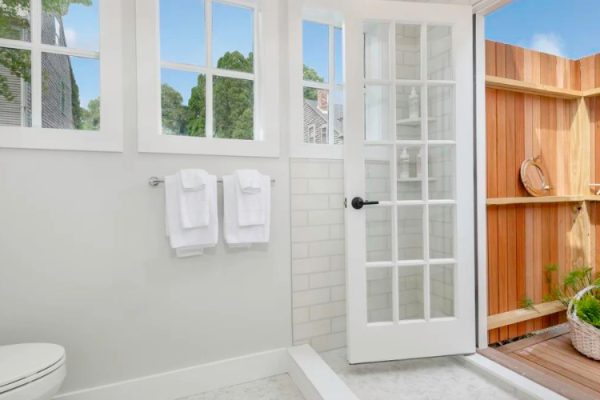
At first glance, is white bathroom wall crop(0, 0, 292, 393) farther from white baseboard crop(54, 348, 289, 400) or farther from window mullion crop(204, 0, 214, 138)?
window mullion crop(204, 0, 214, 138)

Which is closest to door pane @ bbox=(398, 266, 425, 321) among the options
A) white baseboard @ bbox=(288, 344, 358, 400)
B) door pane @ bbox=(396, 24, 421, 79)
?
white baseboard @ bbox=(288, 344, 358, 400)

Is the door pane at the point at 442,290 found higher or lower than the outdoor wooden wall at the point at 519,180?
lower

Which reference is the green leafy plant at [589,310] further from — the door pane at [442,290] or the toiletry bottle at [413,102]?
the toiletry bottle at [413,102]

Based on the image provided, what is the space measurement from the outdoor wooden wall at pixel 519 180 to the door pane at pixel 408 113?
0.62 metres

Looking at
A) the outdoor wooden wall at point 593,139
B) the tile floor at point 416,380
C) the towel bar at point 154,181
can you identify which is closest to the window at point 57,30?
the towel bar at point 154,181

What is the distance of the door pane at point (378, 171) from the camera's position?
1968 millimetres

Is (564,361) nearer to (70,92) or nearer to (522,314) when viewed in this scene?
(522,314)

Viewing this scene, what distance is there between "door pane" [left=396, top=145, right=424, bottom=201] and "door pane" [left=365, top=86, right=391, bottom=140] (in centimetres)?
14

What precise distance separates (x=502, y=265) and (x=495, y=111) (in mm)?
1053

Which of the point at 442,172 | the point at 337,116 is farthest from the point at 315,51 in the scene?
the point at 442,172

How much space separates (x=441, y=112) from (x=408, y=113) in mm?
201

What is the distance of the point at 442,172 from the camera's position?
6.58ft

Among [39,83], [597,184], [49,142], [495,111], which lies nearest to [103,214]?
[49,142]

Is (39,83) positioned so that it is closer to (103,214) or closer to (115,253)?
(103,214)
